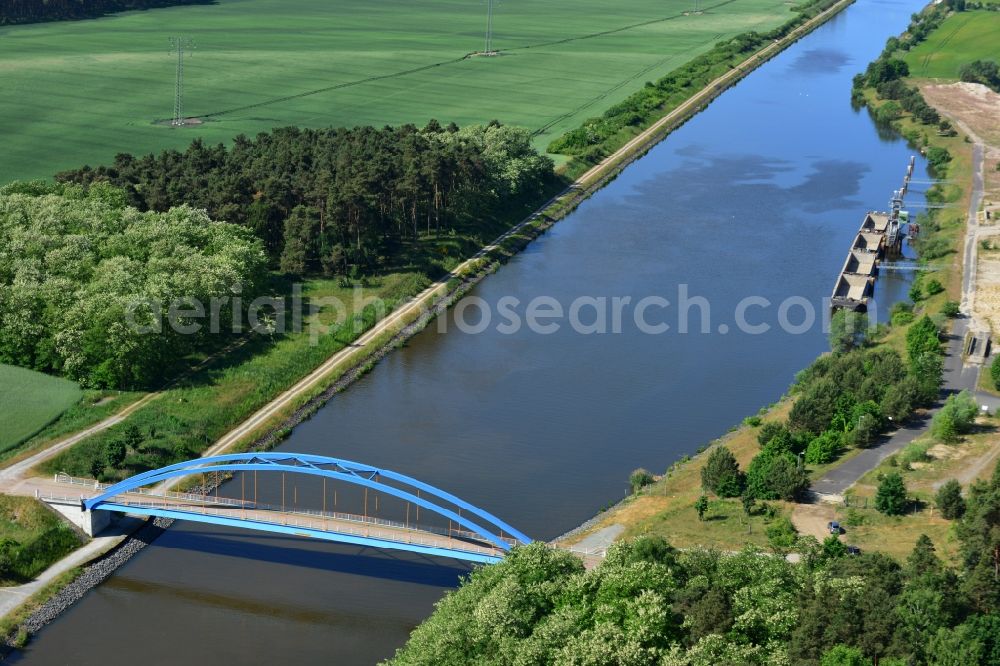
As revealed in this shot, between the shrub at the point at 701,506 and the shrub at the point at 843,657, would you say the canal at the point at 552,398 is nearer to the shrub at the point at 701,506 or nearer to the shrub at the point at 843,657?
the shrub at the point at 701,506

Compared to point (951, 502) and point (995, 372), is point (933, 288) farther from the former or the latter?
point (951, 502)

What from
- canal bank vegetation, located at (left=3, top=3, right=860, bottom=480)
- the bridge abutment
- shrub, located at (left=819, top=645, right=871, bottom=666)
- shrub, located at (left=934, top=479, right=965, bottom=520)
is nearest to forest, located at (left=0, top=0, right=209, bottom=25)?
canal bank vegetation, located at (left=3, top=3, right=860, bottom=480)

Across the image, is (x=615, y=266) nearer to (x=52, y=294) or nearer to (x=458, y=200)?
(x=458, y=200)

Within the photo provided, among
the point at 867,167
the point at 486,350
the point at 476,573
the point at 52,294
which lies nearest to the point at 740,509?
the point at 476,573

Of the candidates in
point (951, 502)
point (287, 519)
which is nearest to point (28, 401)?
point (287, 519)

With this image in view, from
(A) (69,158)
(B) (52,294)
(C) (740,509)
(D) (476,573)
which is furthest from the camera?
(A) (69,158)

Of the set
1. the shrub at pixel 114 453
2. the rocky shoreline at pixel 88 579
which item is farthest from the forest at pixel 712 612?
the shrub at pixel 114 453

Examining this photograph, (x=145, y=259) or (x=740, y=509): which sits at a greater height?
(x=145, y=259)
